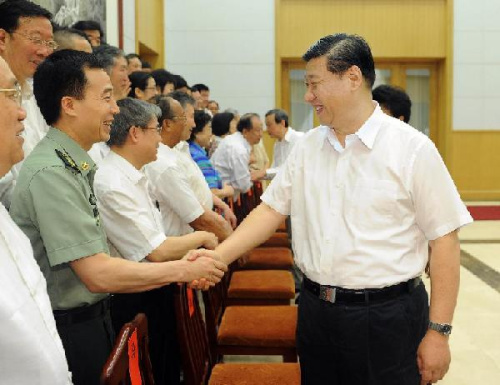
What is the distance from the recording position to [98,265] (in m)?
1.80

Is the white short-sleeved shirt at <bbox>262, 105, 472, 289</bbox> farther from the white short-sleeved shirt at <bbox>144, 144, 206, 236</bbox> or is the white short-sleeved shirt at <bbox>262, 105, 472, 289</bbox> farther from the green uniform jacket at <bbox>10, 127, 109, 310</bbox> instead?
the white short-sleeved shirt at <bbox>144, 144, 206, 236</bbox>

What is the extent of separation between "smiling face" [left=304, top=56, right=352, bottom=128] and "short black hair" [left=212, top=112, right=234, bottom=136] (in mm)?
5042

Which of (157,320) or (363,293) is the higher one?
(363,293)

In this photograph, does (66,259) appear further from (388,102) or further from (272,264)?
(272,264)

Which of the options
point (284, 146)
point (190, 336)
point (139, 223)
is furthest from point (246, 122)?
point (190, 336)

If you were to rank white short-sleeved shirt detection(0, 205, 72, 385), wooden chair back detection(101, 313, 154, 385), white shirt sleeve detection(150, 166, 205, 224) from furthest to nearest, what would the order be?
white shirt sleeve detection(150, 166, 205, 224) < wooden chair back detection(101, 313, 154, 385) < white short-sleeved shirt detection(0, 205, 72, 385)

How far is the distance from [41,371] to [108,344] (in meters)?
0.82

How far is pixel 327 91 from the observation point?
197 cm

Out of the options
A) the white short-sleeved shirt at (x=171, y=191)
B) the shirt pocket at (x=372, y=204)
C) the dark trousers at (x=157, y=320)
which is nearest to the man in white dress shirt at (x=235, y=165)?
the white short-sleeved shirt at (x=171, y=191)

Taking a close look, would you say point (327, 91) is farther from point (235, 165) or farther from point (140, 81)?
point (235, 165)

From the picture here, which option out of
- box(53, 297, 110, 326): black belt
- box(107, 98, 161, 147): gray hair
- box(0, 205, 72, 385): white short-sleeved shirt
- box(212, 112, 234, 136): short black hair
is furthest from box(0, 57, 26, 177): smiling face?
box(212, 112, 234, 136): short black hair

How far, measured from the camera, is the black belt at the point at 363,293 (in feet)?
6.31

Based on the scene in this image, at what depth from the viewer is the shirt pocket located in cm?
190

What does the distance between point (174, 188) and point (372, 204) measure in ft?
4.35
